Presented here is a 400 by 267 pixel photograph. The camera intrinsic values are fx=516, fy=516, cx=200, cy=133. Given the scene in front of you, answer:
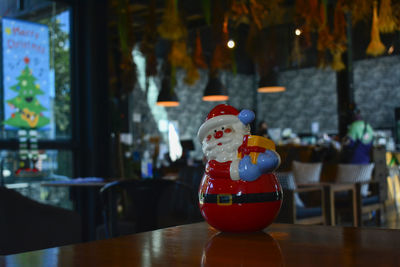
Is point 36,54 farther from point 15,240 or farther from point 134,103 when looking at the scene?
point 134,103

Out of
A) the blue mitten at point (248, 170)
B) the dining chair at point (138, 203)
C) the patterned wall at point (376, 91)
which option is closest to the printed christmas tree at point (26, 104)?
the dining chair at point (138, 203)

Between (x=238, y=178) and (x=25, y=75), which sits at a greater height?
(x=25, y=75)

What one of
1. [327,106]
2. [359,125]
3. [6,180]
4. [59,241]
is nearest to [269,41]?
[359,125]

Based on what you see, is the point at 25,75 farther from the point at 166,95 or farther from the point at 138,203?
the point at 166,95

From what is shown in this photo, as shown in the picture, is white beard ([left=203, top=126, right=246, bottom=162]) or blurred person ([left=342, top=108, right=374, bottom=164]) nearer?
white beard ([left=203, top=126, right=246, bottom=162])

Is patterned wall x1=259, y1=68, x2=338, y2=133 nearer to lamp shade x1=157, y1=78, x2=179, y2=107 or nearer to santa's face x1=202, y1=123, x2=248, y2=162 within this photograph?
lamp shade x1=157, y1=78, x2=179, y2=107

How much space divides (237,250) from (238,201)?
0.58 feet

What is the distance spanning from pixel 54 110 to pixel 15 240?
9.37 ft

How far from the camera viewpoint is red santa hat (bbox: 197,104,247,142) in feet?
3.70

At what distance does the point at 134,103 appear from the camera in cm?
1212

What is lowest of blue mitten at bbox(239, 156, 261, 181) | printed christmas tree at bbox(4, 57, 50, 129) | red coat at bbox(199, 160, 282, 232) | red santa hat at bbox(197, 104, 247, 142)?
red coat at bbox(199, 160, 282, 232)

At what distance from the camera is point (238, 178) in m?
1.07

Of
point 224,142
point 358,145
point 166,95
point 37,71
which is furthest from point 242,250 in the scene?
point 166,95

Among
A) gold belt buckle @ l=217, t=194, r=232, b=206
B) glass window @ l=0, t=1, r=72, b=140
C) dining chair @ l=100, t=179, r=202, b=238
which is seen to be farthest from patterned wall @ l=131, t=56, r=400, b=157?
gold belt buckle @ l=217, t=194, r=232, b=206
